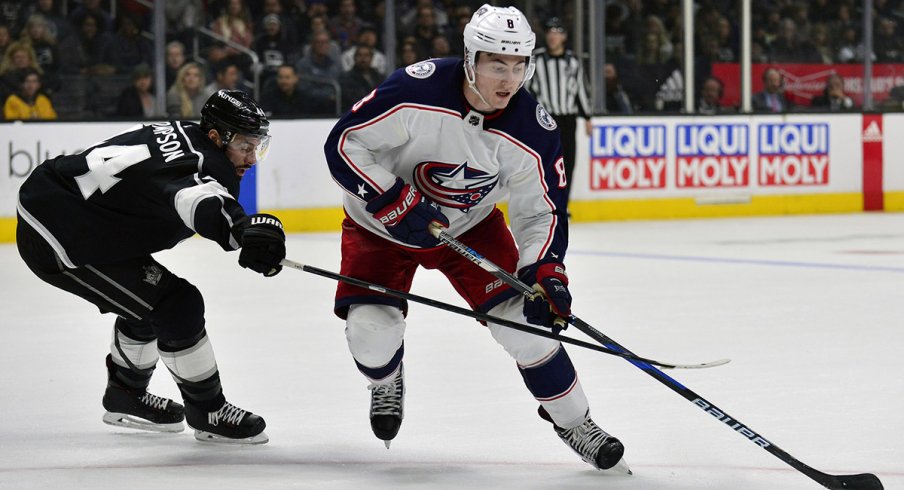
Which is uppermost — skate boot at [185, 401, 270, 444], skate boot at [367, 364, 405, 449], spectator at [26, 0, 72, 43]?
spectator at [26, 0, 72, 43]

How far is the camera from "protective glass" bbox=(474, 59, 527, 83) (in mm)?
3043

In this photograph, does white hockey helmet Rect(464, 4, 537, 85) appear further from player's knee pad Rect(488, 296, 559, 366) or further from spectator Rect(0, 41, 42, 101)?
spectator Rect(0, 41, 42, 101)

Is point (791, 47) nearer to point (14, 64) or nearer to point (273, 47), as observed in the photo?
point (273, 47)

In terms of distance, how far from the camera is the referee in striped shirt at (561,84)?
9875mm

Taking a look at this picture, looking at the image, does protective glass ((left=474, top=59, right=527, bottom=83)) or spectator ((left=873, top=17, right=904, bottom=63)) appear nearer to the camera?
protective glass ((left=474, top=59, right=527, bottom=83))

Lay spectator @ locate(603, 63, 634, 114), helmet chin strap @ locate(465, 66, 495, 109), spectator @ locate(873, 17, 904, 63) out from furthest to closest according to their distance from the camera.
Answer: spectator @ locate(873, 17, 904, 63), spectator @ locate(603, 63, 634, 114), helmet chin strap @ locate(465, 66, 495, 109)

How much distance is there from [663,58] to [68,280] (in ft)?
27.0

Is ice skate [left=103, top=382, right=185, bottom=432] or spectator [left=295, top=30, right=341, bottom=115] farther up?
spectator [left=295, top=30, right=341, bottom=115]

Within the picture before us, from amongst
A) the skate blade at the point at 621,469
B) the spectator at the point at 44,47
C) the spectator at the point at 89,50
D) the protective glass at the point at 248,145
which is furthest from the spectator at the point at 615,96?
the skate blade at the point at 621,469

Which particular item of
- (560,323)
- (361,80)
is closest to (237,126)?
(560,323)

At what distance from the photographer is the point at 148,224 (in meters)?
3.28

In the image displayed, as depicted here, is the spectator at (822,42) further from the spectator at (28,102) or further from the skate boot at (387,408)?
the skate boot at (387,408)

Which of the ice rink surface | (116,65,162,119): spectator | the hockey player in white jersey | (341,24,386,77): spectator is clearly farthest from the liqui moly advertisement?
the hockey player in white jersey

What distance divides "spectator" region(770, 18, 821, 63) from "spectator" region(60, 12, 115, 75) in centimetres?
530
